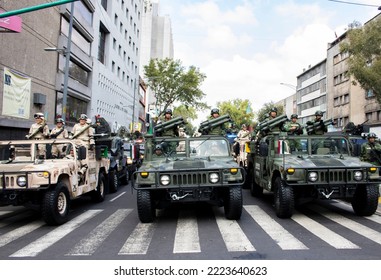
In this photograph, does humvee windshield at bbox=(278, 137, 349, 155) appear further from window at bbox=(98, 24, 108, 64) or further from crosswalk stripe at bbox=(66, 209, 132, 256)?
window at bbox=(98, 24, 108, 64)

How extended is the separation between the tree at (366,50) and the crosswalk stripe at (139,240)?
17.7m

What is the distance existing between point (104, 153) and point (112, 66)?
90.8ft

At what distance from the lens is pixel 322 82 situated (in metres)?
53.8

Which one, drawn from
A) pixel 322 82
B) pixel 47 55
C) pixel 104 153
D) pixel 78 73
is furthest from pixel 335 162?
pixel 322 82

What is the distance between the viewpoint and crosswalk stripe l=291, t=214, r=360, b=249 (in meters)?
5.50

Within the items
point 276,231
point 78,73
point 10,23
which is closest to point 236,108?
point 78,73

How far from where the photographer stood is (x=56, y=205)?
7062 mm

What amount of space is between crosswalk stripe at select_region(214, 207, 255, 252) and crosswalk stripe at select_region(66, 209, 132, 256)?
7.10 feet

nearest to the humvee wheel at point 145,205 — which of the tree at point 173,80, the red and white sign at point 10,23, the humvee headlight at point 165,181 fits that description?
the humvee headlight at point 165,181

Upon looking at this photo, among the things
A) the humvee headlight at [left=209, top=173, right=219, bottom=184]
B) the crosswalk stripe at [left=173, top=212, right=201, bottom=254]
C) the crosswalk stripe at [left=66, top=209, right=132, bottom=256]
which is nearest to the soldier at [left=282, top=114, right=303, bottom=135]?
the humvee headlight at [left=209, top=173, right=219, bottom=184]

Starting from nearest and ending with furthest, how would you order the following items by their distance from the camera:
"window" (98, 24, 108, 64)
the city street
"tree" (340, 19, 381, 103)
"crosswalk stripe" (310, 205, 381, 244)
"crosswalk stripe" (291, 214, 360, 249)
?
the city street
"crosswalk stripe" (291, 214, 360, 249)
"crosswalk stripe" (310, 205, 381, 244)
"tree" (340, 19, 381, 103)
"window" (98, 24, 108, 64)

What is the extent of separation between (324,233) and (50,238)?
501 centimetres

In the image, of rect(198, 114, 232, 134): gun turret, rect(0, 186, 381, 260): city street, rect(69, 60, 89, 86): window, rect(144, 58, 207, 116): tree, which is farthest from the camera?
rect(144, 58, 207, 116): tree

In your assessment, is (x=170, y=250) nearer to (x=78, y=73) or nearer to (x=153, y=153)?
(x=153, y=153)
